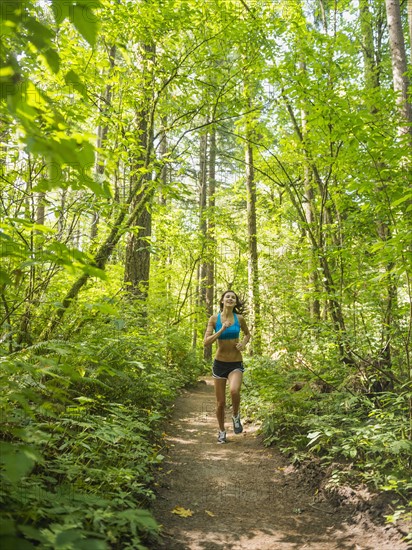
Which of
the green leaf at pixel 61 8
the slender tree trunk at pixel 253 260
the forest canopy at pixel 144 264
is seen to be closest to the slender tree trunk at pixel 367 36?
the forest canopy at pixel 144 264

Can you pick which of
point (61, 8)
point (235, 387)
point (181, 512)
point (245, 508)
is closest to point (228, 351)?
point (235, 387)

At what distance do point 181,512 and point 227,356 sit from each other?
266 cm

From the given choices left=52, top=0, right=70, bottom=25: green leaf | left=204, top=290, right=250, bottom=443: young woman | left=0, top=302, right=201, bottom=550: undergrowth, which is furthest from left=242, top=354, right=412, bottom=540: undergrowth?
left=52, top=0, right=70, bottom=25: green leaf

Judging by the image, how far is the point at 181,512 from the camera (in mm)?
3596

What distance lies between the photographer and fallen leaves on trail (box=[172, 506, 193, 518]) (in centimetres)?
356

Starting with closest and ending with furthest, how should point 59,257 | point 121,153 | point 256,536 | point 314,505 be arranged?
point 59,257 → point 256,536 → point 314,505 → point 121,153

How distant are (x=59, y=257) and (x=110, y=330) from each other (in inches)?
138

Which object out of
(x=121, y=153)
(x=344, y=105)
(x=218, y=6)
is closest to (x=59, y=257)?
(x=121, y=153)

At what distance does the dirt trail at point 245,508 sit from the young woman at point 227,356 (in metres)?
0.44

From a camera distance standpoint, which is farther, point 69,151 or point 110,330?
point 110,330

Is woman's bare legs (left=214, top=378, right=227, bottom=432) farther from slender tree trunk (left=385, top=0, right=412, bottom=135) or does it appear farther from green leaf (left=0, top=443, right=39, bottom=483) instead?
slender tree trunk (left=385, top=0, right=412, bottom=135)

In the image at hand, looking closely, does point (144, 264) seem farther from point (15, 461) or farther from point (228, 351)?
point (15, 461)

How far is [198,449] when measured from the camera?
5.50 meters

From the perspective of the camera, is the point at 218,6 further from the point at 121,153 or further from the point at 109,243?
the point at 109,243
